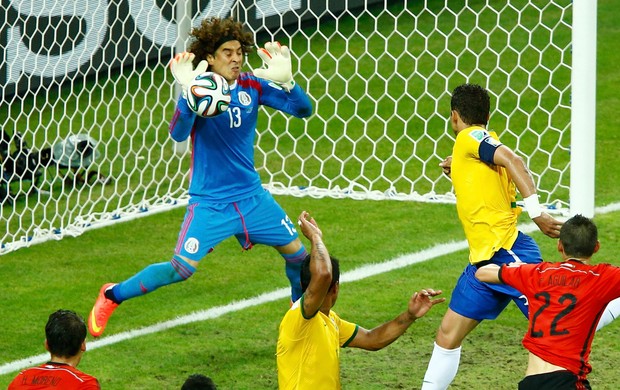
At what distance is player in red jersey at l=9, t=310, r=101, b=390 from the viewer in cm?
530

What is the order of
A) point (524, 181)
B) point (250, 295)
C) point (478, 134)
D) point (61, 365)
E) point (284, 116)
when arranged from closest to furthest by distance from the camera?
point (61, 365) < point (524, 181) < point (478, 134) < point (250, 295) < point (284, 116)

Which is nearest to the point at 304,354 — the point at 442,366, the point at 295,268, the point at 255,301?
the point at 442,366

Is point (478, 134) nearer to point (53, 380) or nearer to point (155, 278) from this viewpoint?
point (155, 278)

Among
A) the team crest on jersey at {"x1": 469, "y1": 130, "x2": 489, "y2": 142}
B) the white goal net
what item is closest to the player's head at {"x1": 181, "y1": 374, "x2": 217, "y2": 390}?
the team crest on jersey at {"x1": 469, "y1": 130, "x2": 489, "y2": 142}

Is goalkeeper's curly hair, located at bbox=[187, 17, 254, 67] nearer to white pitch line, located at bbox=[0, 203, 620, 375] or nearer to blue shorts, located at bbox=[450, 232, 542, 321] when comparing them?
white pitch line, located at bbox=[0, 203, 620, 375]

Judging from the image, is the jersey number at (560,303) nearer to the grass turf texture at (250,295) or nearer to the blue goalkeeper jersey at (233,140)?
the grass turf texture at (250,295)

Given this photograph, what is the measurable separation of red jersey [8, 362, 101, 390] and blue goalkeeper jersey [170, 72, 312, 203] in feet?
8.23

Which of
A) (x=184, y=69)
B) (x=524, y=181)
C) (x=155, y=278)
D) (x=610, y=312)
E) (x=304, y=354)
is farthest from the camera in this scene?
(x=155, y=278)

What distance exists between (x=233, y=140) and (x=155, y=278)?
991 millimetres

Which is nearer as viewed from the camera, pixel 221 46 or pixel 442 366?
pixel 442 366

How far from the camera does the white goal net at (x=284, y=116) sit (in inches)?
446

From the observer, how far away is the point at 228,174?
7.71 meters

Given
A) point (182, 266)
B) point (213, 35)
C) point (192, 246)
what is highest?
point (213, 35)

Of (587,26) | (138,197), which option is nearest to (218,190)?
(587,26)
